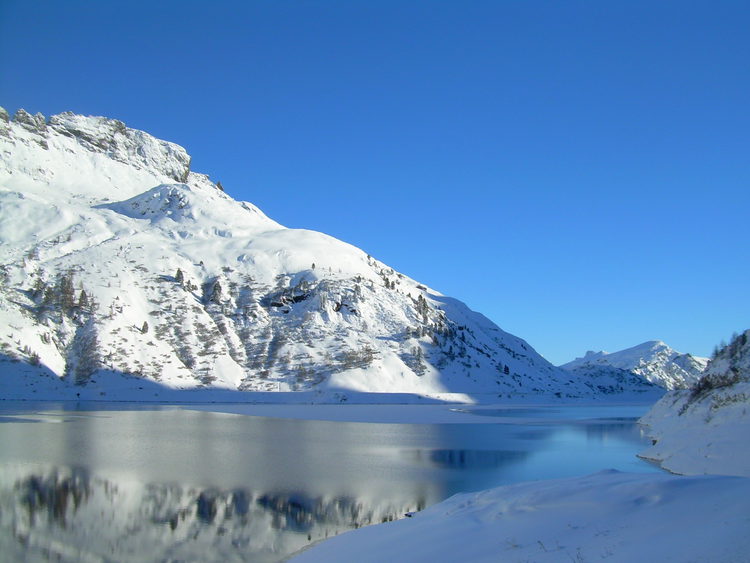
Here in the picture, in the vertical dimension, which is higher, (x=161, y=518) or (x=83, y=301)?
(x=83, y=301)

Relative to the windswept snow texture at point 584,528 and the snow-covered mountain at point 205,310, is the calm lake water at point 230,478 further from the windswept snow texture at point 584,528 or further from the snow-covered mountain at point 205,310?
the snow-covered mountain at point 205,310

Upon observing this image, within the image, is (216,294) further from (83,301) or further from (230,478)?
(230,478)

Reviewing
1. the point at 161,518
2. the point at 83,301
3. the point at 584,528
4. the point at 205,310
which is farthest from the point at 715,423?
the point at 205,310

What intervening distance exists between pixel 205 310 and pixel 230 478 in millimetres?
120174

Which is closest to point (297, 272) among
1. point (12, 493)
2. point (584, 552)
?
point (12, 493)

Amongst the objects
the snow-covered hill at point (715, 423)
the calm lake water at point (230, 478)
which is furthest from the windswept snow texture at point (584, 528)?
the snow-covered hill at point (715, 423)

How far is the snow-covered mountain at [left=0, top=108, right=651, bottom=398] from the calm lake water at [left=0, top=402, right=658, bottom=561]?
6180cm

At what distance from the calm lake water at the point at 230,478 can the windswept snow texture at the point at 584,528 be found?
4363mm

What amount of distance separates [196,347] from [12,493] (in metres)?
109

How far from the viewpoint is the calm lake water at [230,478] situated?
22.2 m

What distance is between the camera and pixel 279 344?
5635 inches

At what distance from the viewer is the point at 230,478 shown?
33750 mm

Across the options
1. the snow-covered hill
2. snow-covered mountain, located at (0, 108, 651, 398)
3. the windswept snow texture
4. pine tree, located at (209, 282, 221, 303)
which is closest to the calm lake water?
the snow-covered hill

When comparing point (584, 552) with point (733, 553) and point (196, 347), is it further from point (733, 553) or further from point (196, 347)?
point (196, 347)
